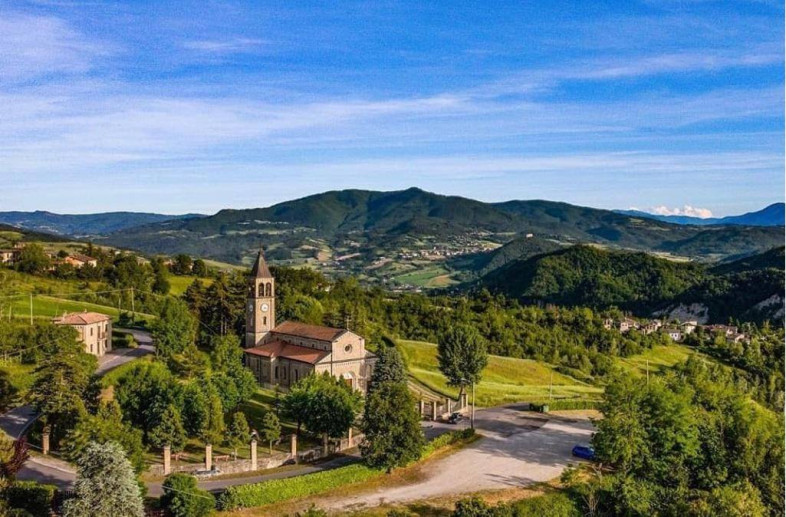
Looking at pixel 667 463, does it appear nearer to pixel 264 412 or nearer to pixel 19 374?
pixel 264 412

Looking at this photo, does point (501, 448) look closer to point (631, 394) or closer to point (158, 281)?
point (631, 394)

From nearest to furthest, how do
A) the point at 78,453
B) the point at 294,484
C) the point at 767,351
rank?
the point at 78,453 < the point at 294,484 < the point at 767,351

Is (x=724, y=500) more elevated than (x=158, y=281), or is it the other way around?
(x=158, y=281)

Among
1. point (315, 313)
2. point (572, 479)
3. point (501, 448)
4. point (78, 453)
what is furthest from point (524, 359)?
point (78, 453)

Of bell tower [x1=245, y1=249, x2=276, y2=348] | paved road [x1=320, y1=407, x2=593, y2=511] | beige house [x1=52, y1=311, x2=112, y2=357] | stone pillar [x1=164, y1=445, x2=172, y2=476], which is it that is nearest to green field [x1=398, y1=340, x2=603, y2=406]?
paved road [x1=320, y1=407, x2=593, y2=511]

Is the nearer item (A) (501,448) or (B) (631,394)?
(B) (631,394)
